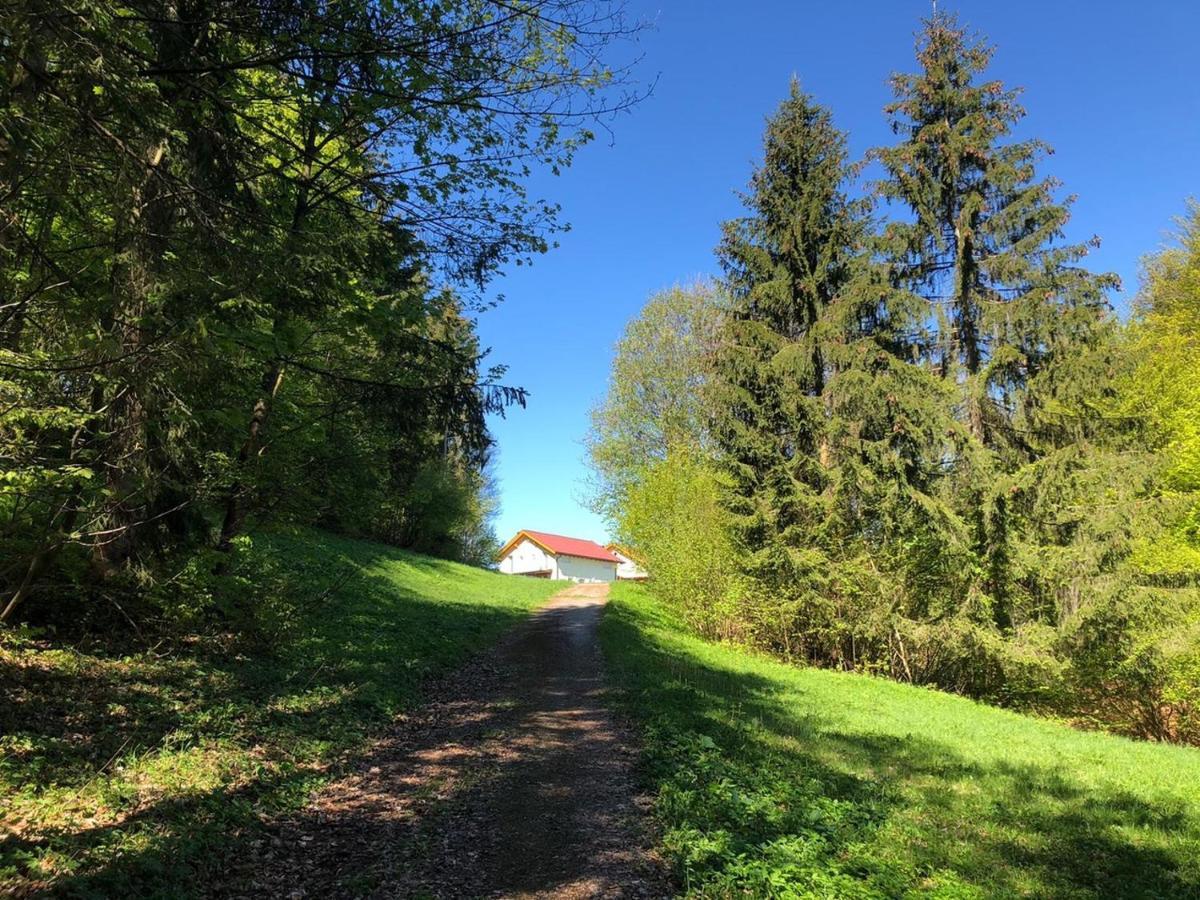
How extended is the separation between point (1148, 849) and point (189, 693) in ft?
30.9

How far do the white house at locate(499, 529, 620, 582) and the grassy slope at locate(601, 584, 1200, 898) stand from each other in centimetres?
5343

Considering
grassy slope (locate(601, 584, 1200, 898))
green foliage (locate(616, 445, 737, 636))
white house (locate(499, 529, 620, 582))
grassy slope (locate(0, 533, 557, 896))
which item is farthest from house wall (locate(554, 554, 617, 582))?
grassy slope (locate(0, 533, 557, 896))

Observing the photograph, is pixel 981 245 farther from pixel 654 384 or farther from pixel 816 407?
pixel 654 384

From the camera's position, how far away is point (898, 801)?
Result: 618 cm

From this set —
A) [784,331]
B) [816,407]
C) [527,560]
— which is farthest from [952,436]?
[527,560]

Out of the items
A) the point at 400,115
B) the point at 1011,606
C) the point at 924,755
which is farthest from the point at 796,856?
the point at 1011,606

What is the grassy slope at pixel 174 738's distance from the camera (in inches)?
148

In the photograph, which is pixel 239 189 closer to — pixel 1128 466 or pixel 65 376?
pixel 65 376

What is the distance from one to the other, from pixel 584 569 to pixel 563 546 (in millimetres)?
3921

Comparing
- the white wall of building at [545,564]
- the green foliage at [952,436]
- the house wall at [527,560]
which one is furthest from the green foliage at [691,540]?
the house wall at [527,560]

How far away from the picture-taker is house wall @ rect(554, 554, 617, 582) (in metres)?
64.4

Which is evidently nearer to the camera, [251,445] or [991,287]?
[251,445]

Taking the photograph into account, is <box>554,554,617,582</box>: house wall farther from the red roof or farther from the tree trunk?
the tree trunk

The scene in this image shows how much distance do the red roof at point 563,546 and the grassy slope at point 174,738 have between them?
53349 millimetres
